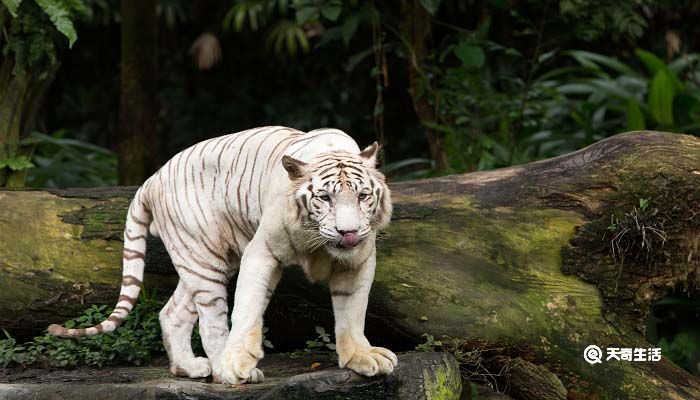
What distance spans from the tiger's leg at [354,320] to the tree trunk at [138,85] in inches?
151

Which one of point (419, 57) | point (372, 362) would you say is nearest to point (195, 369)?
point (372, 362)

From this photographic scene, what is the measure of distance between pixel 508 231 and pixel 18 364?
8.83ft

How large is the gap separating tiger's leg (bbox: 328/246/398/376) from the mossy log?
26.9 inches

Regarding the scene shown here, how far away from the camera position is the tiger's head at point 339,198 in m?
3.71

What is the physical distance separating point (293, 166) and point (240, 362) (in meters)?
0.86

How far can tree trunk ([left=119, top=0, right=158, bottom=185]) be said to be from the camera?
757 centimetres

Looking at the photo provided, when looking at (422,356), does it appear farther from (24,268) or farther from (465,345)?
(24,268)

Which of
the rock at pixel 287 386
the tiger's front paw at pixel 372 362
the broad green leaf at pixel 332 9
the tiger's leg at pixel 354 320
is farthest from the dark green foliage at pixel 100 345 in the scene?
the broad green leaf at pixel 332 9

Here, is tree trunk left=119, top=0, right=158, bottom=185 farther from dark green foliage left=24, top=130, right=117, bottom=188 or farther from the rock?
the rock

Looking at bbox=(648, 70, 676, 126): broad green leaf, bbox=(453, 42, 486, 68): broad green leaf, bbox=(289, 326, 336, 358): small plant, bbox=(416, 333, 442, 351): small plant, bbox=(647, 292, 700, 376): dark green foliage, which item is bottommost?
bbox=(647, 292, 700, 376): dark green foliage

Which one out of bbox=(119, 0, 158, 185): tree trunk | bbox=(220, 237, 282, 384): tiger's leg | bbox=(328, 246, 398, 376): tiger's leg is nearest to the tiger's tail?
bbox=(220, 237, 282, 384): tiger's leg

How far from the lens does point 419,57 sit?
7.59 metres

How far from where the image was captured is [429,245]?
496cm

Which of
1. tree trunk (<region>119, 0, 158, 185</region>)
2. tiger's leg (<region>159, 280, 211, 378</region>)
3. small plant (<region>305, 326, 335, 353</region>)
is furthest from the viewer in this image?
tree trunk (<region>119, 0, 158, 185</region>)
